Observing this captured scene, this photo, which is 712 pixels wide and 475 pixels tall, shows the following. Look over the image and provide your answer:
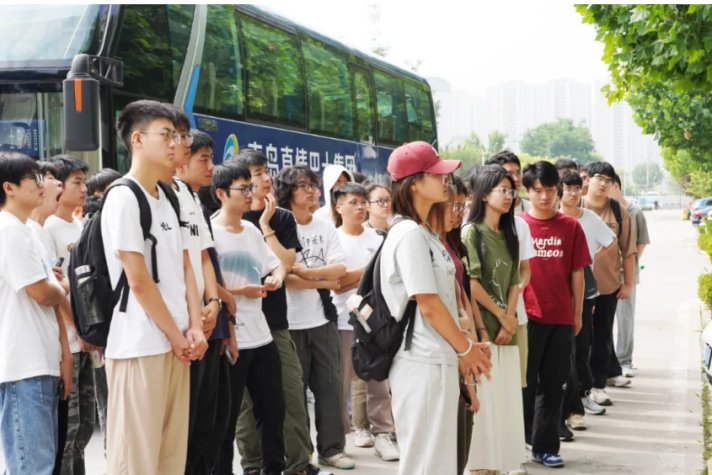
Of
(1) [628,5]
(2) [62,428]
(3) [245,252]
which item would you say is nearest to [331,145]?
(1) [628,5]

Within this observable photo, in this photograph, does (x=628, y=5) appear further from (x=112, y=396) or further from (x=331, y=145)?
(x=112, y=396)

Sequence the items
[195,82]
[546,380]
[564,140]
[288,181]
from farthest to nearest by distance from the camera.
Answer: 1. [564,140]
2. [195,82]
3. [546,380]
4. [288,181]

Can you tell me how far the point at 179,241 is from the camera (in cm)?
361

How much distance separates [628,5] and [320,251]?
11.8 feet

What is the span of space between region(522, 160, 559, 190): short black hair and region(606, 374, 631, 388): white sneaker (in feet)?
10.1

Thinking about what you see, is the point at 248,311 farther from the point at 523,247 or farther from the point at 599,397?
the point at 599,397

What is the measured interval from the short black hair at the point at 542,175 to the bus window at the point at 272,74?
396 cm

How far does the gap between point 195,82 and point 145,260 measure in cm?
503

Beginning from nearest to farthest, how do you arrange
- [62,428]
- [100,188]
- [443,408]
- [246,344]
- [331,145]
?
[443,408] < [62,428] < [246,344] < [100,188] < [331,145]

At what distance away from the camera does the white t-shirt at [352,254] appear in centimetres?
601

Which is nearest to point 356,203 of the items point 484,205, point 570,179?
point 484,205

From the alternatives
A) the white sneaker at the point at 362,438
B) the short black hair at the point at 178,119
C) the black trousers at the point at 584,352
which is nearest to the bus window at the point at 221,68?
the white sneaker at the point at 362,438

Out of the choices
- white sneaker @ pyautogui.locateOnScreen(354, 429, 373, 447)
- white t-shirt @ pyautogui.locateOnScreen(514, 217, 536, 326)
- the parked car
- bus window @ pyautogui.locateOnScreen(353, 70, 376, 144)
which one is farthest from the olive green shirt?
the parked car

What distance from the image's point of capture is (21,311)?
3.84 meters
